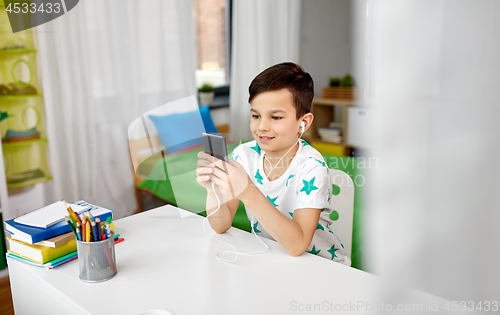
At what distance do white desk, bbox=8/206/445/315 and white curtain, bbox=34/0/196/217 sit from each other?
1609 millimetres

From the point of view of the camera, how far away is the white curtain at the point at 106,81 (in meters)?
2.40

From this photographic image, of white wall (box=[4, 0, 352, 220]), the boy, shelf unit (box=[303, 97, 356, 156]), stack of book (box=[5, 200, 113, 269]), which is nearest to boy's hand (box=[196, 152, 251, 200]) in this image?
the boy

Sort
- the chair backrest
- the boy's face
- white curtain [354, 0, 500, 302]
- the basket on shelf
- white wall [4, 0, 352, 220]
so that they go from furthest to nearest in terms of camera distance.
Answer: white wall [4, 0, 352, 220]
the basket on shelf
the chair backrest
the boy's face
white curtain [354, 0, 500, 302]

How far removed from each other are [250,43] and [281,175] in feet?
8.19

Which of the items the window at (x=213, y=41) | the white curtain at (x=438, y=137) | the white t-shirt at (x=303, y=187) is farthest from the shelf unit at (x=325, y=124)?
the white curtain at (x=438, y=137)

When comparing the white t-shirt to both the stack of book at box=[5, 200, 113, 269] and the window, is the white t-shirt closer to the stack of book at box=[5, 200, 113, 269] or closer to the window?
the stack of book at box=[5, 200, 113, 269]

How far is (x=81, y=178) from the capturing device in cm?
260

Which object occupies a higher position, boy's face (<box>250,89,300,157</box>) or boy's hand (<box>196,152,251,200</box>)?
boy's face (<box>250,89,300,157</box>)

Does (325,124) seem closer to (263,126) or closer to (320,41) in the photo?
(320,41)

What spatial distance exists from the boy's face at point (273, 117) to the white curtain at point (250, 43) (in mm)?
2268

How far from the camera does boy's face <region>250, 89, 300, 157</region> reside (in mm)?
1061

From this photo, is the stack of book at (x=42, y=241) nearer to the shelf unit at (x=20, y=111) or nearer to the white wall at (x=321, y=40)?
the shelf unit at (x=20, y=111)

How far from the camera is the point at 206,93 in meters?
3.43

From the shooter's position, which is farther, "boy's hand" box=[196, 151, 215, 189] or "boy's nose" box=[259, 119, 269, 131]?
"boy's nose" box=[259, 119, 269, 131]
